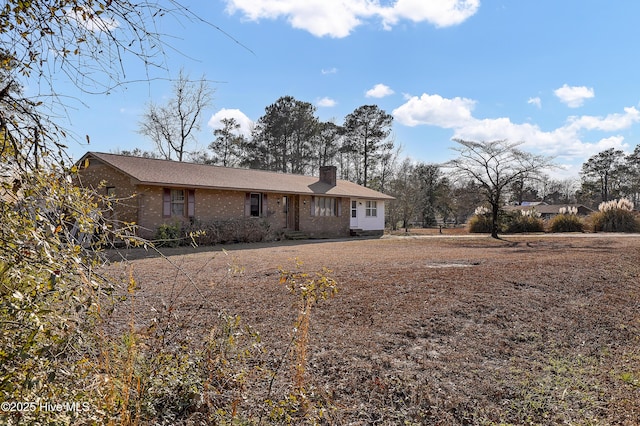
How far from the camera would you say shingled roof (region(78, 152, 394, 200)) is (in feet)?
50.3

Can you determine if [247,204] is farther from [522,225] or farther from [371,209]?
[522,225]

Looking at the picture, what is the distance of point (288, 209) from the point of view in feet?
69.6

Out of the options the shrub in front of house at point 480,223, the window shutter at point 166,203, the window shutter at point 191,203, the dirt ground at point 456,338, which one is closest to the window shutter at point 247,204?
the window shutter at point 191,203

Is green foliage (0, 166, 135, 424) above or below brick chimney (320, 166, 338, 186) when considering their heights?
below

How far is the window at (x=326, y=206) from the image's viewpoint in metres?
22.3

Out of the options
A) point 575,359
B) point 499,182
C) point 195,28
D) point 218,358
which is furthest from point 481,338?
point 499,182

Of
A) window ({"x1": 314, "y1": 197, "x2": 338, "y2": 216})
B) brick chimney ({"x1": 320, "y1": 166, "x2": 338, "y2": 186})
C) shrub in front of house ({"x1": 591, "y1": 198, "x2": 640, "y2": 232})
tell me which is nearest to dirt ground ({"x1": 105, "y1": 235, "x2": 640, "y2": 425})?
window ({"x1": 314, "y1": 197, "x2": 338, "y2": 216})

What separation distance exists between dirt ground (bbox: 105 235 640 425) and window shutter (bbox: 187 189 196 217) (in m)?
8.54

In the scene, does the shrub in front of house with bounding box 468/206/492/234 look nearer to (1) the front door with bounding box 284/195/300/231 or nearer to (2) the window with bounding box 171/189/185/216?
(1) the front door with bounding box 284/195/300/231

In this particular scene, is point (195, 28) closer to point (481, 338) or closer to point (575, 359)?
point (481, 338)

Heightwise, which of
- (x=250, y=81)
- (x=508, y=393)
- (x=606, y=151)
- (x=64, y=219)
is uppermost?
(x=606, y=151)

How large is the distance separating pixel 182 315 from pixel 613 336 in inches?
204

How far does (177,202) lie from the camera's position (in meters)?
16.2

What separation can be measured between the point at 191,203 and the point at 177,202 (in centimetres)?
57
